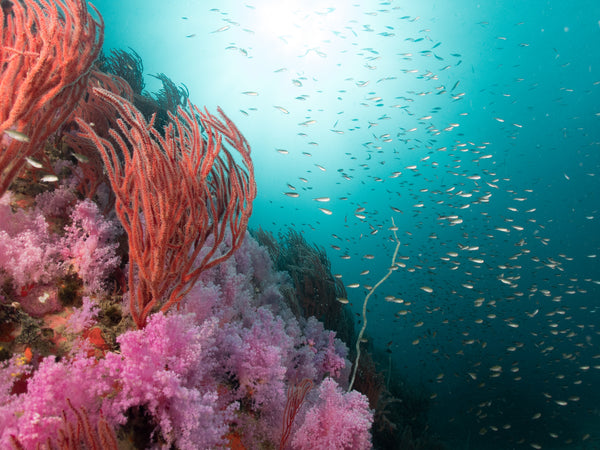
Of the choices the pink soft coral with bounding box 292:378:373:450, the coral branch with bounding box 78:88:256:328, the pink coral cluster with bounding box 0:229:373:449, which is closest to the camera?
the pink coral cluster with bounding box 0:229:373:449

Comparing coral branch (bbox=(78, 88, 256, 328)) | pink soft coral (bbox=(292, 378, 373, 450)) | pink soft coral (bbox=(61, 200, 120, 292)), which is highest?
coral branch (bbox=(78, 88, 256, 328))

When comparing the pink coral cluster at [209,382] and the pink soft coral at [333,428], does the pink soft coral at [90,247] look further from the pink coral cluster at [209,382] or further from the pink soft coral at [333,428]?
the pink soft coral at [333,428]

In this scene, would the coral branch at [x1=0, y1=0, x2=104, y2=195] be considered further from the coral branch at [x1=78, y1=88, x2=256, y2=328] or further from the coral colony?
the coral branch at [x1=78, y1=88, x2=256, y2=328]

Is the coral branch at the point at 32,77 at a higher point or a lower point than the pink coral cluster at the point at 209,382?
higher

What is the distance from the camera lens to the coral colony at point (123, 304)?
175cm

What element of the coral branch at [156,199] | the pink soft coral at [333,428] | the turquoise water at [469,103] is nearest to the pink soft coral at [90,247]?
the coral branch at [156,199]

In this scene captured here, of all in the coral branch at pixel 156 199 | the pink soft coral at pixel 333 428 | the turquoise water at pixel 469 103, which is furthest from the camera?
the turquoise water at pixel 469 103

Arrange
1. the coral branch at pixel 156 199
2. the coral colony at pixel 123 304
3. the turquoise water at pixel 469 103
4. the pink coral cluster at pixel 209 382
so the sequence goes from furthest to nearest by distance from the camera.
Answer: the turquoise water at pixel 469 103
the coral branch at pixel 156 199
the coral colony at pixel 123 304
the pink coral cluster at pixel 209 382

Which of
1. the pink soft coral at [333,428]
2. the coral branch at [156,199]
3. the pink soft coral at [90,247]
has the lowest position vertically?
the pink soft coral at [333,428]

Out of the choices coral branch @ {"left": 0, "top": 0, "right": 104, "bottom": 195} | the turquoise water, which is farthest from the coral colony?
the turquoise water

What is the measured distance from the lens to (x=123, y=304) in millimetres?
2594

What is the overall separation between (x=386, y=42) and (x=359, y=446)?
41.2 metres

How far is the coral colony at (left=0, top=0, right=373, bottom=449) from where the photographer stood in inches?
68.8

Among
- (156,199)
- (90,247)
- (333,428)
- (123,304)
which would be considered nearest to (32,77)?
(156,199)
